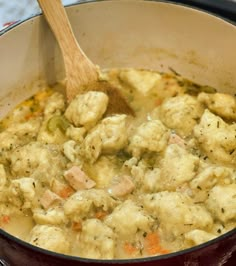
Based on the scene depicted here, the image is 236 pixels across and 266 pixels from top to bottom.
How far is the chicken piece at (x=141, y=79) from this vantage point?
173 cm

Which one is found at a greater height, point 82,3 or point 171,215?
point 82,3

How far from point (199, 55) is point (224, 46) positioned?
111mm

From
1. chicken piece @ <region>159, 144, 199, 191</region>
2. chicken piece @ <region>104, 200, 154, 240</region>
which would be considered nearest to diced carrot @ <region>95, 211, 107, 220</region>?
chicken piece @ <region>104, 200, 154, 240</region>

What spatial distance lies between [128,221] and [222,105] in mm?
514

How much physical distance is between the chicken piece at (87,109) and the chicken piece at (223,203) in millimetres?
415

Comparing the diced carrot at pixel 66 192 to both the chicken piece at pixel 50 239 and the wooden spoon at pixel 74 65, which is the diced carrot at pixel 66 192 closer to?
the chicken piece at pixel 50 239

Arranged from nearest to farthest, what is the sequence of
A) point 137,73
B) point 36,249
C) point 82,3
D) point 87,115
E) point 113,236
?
point 36,249
point 113,236
point 87,115
point 82,3
point 137,73

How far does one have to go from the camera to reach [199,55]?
173cm

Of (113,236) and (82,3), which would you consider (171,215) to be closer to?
(113,236)

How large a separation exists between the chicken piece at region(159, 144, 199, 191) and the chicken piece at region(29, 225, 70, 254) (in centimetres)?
28

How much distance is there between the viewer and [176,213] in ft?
4.11

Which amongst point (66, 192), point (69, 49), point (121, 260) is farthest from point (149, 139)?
point (121, 260)

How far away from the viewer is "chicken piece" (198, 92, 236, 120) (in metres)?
1.58

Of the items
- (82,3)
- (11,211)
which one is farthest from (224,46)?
(11,211)
